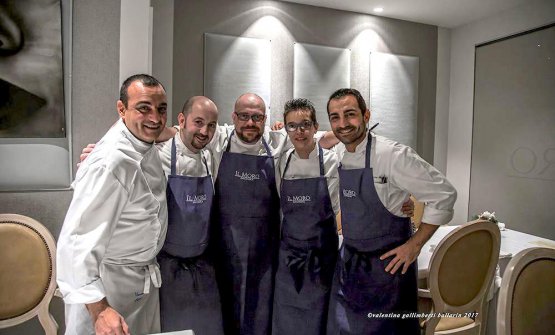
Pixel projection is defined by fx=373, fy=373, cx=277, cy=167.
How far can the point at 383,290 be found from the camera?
1.69 metres

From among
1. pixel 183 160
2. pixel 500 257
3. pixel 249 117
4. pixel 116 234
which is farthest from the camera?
pixel 500 257

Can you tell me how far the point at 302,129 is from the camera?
1.97m

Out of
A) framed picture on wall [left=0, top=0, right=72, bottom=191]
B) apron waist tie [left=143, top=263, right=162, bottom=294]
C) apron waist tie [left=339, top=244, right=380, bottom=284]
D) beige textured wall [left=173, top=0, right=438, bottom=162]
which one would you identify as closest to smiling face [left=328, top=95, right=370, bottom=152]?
apron waist tie [left=339, top=244, right=380, bottom=284]

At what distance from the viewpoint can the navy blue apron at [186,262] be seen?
69.4 inches

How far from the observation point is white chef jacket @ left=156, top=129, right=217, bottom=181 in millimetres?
1871

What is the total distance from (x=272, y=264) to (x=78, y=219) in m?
1.05

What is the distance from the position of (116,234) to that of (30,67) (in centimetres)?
166

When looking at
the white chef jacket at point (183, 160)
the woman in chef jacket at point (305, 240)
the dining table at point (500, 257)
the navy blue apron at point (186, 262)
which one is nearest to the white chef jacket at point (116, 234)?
the navy blue apron at point (186, 262)

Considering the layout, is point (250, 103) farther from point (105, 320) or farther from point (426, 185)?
point (105, 320)

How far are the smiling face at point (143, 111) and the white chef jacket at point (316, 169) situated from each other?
31.2 inches

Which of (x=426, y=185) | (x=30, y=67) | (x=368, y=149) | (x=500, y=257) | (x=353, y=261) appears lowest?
(x=500, y=257)

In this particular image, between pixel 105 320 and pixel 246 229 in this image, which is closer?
pixel 105 320

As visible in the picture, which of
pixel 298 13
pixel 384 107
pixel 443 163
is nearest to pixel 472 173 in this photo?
pixel 443 163

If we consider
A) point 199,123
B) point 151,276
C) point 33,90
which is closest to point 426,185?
point 199,123
